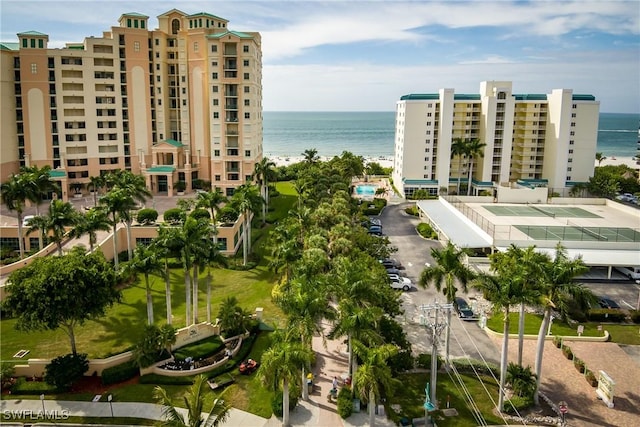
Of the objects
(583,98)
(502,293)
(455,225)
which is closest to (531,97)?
(583,98)

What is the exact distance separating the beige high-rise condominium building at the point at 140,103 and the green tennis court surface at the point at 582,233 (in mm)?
41698

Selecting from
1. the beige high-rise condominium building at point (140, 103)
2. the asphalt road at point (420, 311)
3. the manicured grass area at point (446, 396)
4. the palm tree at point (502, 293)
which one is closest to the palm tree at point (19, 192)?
the beige high-rise condominium building at point (140, 103)

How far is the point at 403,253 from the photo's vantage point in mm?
54125

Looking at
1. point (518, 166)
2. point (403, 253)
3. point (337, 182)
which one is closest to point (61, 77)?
point (337, 182)

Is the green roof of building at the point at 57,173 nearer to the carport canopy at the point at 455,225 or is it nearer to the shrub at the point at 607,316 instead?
the carport canopy at the point at 455,225

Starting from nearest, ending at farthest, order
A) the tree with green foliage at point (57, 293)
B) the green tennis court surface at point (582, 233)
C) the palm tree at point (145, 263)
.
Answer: the tree with green foliage at point (57, 293)
the palm tree at point (145, 263)
the green tennis court surface at point (582, 233)

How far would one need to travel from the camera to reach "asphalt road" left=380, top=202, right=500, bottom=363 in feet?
108

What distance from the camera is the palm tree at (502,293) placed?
2522 cm

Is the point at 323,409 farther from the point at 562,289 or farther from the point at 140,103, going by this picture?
the point at 140,103

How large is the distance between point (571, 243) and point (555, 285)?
88.5 ft

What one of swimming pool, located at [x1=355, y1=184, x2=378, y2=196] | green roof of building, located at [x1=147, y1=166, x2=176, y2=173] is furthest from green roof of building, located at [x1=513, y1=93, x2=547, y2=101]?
green roof of building, located at [x1=147, y1=166, x2=176, y2=173]

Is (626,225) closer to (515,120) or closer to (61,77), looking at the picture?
(515,120)

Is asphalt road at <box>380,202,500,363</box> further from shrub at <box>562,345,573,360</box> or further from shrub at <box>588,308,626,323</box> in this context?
shrub at <box>588,308,626,323</box>

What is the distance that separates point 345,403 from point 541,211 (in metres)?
49.9
